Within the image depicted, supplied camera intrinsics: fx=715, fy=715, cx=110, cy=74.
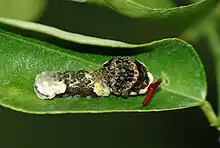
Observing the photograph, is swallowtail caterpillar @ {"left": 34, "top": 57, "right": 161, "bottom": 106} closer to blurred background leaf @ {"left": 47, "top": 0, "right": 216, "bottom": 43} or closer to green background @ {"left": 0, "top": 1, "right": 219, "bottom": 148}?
blurred background leaf @ {"left": 47, "top": 0, "right": 216, "bottom": 43}

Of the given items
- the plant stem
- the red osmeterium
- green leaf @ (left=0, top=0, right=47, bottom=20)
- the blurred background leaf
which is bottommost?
the blurred background leaf

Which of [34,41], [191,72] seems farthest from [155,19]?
[34,41]

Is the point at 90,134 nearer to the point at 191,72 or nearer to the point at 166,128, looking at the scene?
the point at 166,128

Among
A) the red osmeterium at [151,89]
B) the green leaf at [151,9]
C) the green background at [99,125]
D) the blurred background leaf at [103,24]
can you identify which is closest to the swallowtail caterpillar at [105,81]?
the red osmeterium at [151,89]

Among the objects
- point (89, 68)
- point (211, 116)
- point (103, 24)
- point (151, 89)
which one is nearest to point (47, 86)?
point (89, 68)

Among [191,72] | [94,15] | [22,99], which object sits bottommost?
[94,15]

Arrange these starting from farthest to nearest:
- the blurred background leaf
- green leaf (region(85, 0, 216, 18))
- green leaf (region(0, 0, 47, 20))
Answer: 1. the blurred background leaf
2. green leaf (region(0, 0, 47, 20))
3. green leaf (region(85, 0, 216, 18))

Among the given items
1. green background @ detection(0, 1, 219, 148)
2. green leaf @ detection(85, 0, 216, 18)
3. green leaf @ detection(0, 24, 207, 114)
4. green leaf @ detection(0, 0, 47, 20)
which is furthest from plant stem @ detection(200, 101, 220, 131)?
green background @ detection(0, 1, 219, 148)
